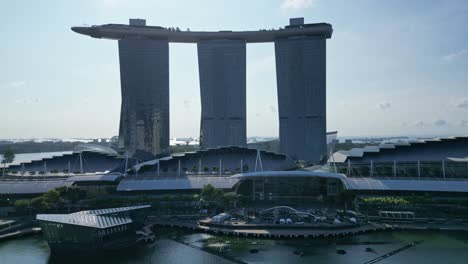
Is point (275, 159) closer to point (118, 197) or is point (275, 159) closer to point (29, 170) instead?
point (118, 197)

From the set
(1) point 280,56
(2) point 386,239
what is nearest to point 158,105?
(1) point 280,56

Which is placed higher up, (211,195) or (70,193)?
(70,193)

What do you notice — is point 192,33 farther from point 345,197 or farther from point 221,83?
point 345,197

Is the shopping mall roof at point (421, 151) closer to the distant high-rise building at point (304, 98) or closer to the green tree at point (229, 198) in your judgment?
the green tree at point (229, 198)

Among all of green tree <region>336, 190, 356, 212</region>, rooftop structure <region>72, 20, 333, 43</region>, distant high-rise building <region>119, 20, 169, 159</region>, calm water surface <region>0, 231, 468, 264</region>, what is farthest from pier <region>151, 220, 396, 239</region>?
rooftop structure <region>72, 20, 333, 43</region>

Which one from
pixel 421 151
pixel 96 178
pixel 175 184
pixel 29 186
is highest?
pixel 421 151

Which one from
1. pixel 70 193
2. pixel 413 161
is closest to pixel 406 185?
pixel 413 161

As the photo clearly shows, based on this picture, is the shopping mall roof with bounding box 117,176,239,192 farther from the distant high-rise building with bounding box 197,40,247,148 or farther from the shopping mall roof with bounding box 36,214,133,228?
the distant high-rise building with bounding box 197,40,247,148

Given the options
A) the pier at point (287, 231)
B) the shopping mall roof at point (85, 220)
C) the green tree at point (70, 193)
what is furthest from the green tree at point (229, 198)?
the green tree at point (70, 193)
